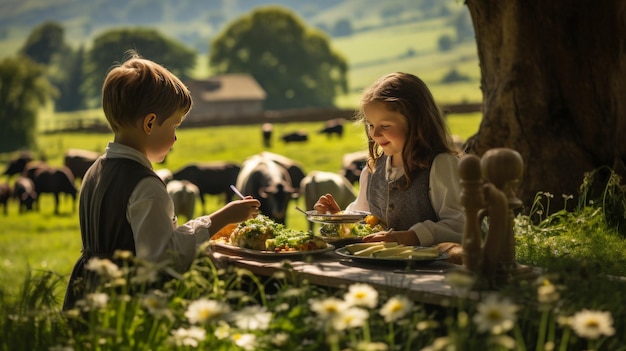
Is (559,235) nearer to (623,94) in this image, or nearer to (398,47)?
(623,94)

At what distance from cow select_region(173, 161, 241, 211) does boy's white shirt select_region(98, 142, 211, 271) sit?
20.5 meters

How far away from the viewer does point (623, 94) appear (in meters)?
8.72

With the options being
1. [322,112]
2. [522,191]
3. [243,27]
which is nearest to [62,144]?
[322,112]

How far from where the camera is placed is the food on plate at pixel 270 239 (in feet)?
14.6

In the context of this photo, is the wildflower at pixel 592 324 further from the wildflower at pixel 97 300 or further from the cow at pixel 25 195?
the cow at pixel 25 195

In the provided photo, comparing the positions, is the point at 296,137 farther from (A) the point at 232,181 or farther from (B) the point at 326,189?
(B) the point at 326,189

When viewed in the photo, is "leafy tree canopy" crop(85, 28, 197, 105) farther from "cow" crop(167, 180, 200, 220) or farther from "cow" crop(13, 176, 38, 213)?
"cow" crop(167, 180, 200, 220)

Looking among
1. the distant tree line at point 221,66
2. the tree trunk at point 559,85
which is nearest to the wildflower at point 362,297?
the tree trunk at point 559,85

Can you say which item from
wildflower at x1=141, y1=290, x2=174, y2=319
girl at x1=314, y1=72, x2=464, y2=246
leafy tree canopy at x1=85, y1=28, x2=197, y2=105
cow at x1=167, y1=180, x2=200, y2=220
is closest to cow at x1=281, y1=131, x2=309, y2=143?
cow at x1=167, y1=180, x2=200, y2=220

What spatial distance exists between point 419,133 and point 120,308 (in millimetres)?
2210

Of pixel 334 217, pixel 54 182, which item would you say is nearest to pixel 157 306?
pixel 334 217

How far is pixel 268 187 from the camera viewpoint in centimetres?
1708

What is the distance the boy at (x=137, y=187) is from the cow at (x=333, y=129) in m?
39.1

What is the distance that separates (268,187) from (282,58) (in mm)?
63589
